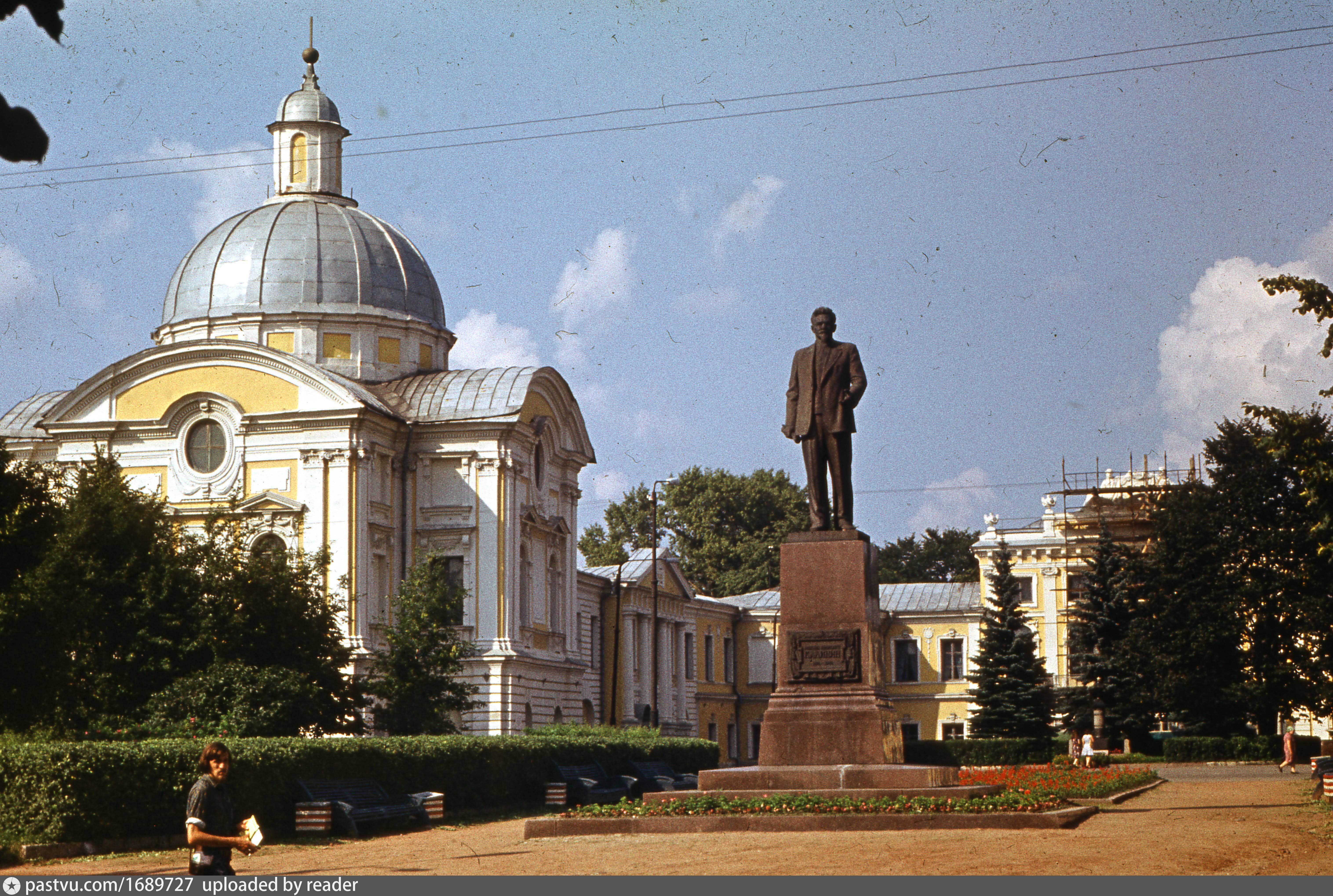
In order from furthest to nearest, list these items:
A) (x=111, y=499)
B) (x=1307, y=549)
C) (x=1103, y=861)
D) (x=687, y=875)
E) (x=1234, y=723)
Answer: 1. (x=1234, y=723)
2. (x=1307, y=549)
3. (x=111, y=499)
4. (x=1103, y=861)
5. (x=687, y=875)

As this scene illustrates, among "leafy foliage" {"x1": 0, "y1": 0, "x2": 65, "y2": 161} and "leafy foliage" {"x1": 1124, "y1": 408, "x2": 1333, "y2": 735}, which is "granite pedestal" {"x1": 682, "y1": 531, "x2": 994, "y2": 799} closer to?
"leafy foliage" {"x1": 0, "y1": 0, "x2": 65, "y2": 161}

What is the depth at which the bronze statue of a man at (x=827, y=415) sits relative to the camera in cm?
1881

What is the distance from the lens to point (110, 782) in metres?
18.7

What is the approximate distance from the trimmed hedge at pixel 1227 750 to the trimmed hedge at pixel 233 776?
77.9ft

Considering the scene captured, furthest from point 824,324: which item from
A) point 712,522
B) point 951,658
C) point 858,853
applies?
point 712,522

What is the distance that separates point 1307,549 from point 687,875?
121 ft

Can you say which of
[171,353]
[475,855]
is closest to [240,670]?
[475,855]

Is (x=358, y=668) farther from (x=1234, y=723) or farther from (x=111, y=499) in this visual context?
(x=1234, y=723)

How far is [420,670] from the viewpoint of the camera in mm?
32906

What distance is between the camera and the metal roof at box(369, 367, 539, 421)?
48.0 meters

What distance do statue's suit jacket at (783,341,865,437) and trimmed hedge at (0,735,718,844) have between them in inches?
316

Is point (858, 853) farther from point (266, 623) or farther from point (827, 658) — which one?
point (266, 623)

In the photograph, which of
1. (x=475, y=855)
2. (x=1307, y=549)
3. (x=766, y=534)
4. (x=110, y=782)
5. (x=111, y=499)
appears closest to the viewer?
(x=475, y=855)

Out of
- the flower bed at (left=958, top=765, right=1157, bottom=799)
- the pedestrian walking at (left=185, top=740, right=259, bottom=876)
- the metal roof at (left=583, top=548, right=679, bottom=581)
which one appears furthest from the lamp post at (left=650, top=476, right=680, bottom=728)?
the pedestrian walking at (left=185, top=740, right=259, bottom=876)
